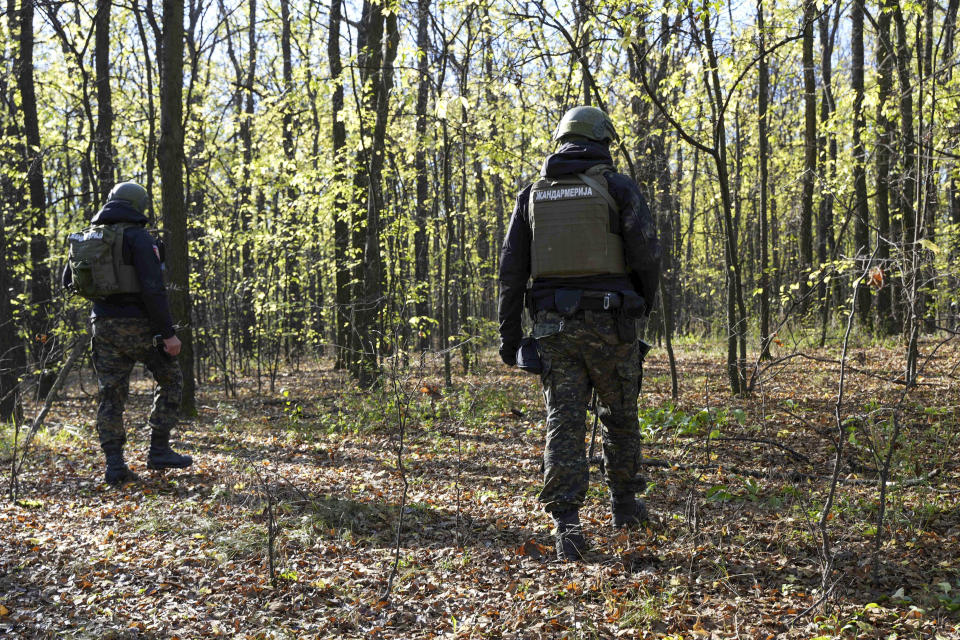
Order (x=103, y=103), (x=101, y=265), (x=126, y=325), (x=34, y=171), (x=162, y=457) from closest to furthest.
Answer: (x=101, y=265) → (x=126, y=325) → (x=162, y=457) → (x=34, y=171) → (x=103, y=103)

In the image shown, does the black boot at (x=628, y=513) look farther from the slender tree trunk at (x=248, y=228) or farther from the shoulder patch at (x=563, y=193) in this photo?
Result: the slender tree trunk at (x=248, y=228)

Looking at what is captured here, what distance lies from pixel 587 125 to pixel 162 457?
5.08 m

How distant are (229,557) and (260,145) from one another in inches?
576

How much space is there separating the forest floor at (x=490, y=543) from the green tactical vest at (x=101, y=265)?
1833mm

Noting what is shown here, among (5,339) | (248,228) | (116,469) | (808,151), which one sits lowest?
(116,469)

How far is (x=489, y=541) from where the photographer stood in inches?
161

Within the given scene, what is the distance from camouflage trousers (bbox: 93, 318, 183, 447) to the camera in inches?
223

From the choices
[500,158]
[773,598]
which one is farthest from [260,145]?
[773,598]

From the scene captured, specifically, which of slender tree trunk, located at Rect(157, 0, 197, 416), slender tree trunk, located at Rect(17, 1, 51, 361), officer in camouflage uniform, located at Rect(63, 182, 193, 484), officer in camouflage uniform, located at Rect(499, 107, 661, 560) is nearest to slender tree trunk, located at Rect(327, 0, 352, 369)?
slender tree trunk, located at Rect(157, 0, 197, 416)

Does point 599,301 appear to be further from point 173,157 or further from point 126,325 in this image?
point 173,157

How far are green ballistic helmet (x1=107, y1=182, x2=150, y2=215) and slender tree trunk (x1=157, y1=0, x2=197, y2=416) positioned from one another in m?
2.55

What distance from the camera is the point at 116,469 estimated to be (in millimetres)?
5613

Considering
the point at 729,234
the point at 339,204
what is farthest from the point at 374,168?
the point at 729,234

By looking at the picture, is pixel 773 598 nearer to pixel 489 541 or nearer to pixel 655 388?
pixel 489 541
